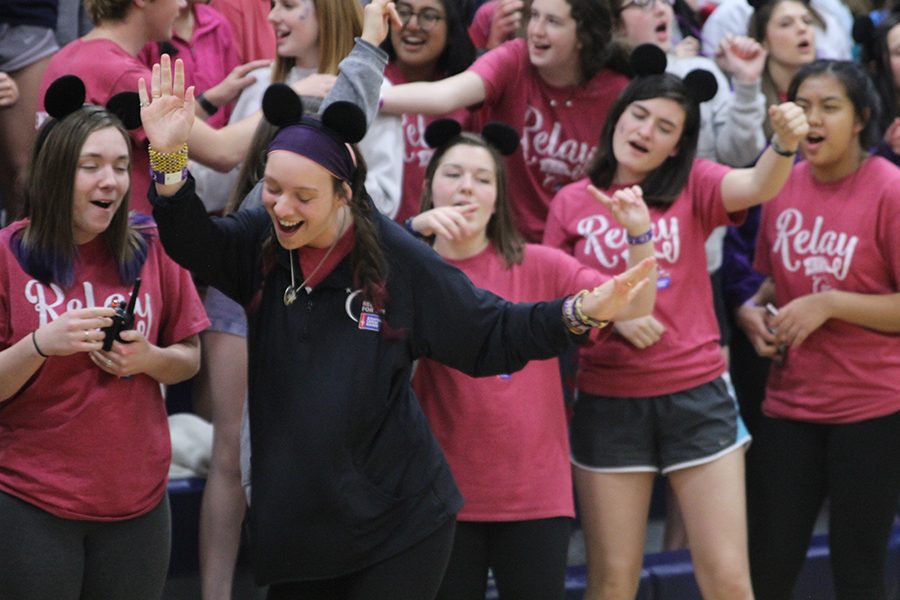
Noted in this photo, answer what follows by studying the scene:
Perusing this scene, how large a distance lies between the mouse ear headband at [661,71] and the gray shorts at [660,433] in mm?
894

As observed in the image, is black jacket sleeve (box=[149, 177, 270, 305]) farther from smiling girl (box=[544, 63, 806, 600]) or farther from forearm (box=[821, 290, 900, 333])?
forearm (box=[821, 290, 900, 333])

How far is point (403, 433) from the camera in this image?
10.1ft

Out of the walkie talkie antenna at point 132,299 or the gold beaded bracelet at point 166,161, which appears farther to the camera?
the walkie talkie antenna at point 132,299

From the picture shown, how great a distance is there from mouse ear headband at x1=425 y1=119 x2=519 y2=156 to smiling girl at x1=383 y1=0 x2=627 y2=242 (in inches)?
14.4

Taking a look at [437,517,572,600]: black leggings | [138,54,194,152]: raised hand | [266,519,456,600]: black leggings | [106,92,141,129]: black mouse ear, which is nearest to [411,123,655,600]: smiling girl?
[437,517,572,600]: black leggings

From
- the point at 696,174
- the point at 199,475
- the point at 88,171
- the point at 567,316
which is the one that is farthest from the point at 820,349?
the point at 88,171

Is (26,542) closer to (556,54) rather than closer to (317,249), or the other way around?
(317,249)

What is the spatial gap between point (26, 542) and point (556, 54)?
2312mm

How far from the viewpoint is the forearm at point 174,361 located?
11.1ft

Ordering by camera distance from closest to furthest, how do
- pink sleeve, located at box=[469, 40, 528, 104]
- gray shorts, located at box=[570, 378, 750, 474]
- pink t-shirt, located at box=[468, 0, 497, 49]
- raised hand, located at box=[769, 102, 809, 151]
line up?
raised hand, located at box=[769, 102, 809, 151] → gray shorts, located at box=[570, 378, 750, 474] → pink sleeve, located at box=[469, 40, 528, 104] → pink t-shirt, located at box=[468, 0, 497, 49]

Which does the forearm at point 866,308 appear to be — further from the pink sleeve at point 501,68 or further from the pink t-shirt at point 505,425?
the pink sleeve at point 501,68

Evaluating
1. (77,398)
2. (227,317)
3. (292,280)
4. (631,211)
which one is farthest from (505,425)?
(77,398)

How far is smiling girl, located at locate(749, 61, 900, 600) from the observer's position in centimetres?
436

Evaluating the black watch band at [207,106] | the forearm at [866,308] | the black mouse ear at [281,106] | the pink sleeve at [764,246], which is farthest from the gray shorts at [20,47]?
the forearm at [866,308]
